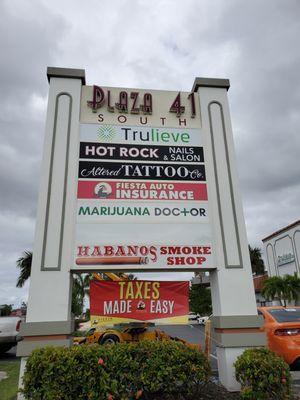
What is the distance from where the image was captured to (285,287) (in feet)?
83.8

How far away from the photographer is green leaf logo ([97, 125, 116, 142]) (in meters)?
7.48

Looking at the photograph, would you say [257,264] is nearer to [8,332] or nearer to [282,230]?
[282,230]

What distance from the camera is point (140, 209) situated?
23.0 feet

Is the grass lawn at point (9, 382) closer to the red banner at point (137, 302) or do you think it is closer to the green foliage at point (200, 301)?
the red banner at point (137, 302)

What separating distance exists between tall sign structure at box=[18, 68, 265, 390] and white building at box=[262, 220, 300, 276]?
2222 cm

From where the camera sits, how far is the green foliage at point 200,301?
3709 cm

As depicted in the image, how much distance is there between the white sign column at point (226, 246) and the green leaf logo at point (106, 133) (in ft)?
7.22

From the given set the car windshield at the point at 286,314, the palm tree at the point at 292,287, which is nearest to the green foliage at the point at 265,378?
the car windshield at the point at 286,314

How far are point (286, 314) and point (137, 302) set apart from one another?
392 centimetres

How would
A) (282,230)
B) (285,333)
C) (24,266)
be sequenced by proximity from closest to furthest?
(285,333)
(24,266)
(282,230)

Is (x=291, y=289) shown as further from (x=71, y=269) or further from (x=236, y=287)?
(x=71, y=269)

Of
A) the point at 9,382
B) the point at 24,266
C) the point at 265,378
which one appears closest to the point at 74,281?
the point at 24,266

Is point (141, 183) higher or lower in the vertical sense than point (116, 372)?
higher

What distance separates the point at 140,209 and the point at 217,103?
3406 millimetres
